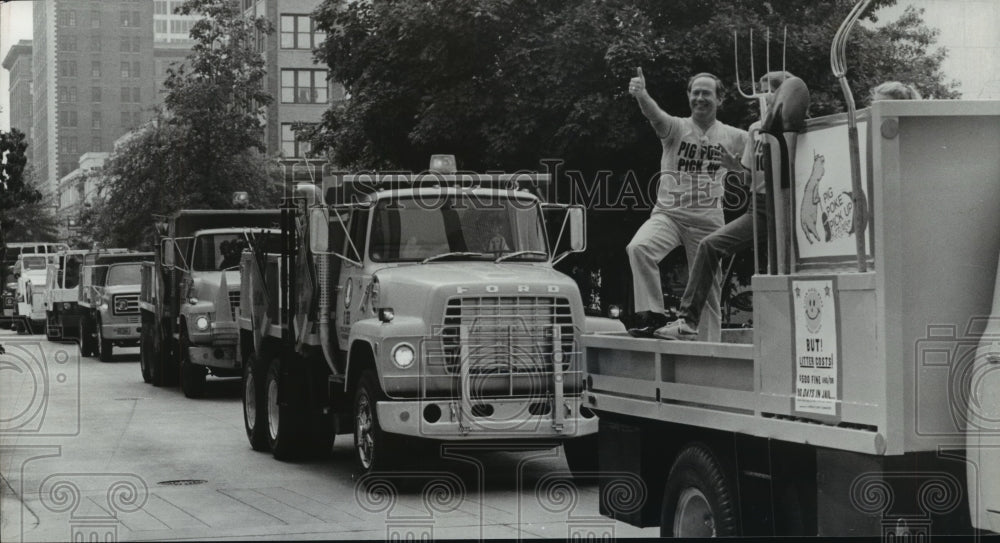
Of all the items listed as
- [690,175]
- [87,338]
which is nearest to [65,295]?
[87,338]

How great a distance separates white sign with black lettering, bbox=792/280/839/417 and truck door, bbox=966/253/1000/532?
0.55m

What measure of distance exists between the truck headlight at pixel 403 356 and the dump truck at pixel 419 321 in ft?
0.04

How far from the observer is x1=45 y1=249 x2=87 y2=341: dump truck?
41.5 m

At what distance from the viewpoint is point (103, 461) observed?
1462 centimetres

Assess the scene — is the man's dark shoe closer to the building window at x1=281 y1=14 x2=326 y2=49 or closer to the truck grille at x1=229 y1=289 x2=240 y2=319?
the truck grille at x1=229 y1=289 x2=240 y2=319

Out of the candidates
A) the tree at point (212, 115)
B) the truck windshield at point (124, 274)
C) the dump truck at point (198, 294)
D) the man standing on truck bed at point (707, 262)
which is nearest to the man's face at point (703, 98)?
the man standing on truck bed at point (707, 262)

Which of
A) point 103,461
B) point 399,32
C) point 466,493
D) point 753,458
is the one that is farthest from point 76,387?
point 753,458

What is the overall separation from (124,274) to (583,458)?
21.4 m

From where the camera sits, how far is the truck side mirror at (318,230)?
1298cm

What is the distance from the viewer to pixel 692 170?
32.1ft

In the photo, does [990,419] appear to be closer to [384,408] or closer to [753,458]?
[753,458]

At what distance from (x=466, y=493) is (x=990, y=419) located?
290 inches

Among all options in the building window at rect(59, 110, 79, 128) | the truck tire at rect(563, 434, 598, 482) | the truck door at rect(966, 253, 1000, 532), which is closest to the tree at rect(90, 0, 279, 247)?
the building window at rect(59, 110, 79, 128)

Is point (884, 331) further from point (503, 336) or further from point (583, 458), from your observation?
point (583, 458)
